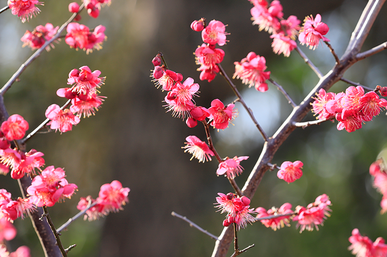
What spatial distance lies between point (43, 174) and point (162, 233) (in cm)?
145

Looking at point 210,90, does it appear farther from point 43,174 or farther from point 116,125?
point 43,174

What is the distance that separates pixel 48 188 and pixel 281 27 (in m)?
0.75

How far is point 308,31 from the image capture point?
0.65 m

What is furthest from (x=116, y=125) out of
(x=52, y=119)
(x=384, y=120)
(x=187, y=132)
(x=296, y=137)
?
(x=384, y=120)

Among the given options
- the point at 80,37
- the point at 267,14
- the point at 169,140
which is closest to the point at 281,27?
the point at 267,14

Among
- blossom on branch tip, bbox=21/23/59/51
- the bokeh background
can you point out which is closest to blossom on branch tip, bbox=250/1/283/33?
blossom on branch tip, bbox=21/23/59/51

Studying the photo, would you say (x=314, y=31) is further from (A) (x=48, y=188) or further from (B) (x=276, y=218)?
(A) (x=48, y=188)

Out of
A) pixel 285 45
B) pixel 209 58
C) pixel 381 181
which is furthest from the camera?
pixel 285 45

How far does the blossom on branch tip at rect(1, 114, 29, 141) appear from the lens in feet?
1.68

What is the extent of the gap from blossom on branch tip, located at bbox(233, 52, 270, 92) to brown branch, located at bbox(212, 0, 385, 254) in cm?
11

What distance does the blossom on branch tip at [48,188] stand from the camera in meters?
0.54

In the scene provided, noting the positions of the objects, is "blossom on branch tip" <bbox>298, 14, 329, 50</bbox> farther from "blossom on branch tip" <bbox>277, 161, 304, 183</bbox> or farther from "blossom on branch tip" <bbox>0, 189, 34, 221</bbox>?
"blossom on branch tip" <bbox>0, 189, 34, 221</bbox>

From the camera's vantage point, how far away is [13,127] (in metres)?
0.52

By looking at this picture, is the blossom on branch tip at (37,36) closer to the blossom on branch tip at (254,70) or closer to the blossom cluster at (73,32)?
the blossom cluster at (73,32)
